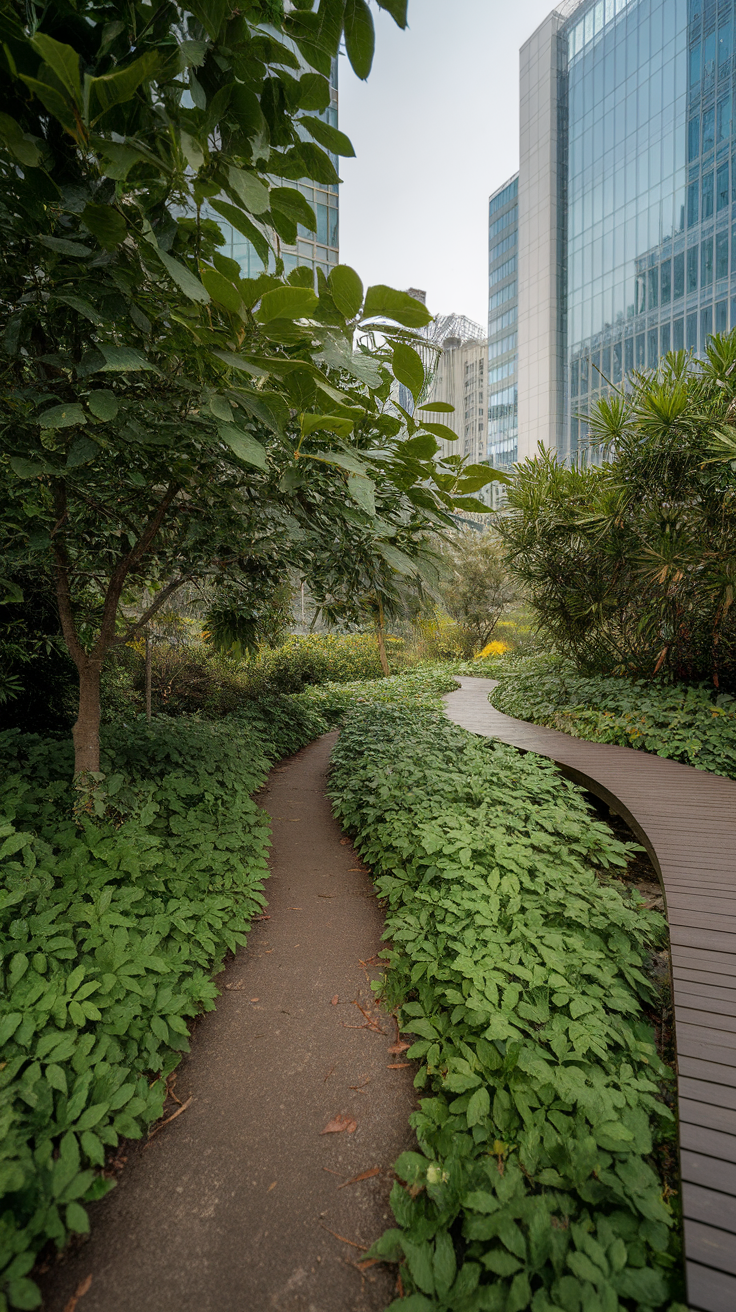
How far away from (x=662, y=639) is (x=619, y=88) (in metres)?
40.4

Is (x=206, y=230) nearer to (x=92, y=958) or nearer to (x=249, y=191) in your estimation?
(x=249, y=191)

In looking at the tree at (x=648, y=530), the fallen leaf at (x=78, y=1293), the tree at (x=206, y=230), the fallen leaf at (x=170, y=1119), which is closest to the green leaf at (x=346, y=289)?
the tree at (x=206, y=230)

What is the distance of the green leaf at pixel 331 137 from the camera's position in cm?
89

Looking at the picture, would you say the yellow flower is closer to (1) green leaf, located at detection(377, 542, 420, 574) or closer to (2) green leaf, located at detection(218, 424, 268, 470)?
(1) green leaf, located at detection(377, 542, 420, 574)

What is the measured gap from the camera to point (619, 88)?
30.7 m

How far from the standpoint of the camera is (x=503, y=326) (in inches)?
1697

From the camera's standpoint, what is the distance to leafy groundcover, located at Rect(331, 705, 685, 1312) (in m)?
1.28

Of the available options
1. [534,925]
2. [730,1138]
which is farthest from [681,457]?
[730,1138]

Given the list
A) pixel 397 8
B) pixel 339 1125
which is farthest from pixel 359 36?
pixel 339 1125

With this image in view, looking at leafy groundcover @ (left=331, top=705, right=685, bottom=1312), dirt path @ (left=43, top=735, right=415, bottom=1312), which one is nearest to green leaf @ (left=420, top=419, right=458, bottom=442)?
leafy groundcover @ (left=331, top=705, right=685, bottom=1312)

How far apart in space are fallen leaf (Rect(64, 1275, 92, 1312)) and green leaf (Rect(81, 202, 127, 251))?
2127 mm

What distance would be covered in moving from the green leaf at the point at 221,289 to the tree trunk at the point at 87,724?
2.36 meters

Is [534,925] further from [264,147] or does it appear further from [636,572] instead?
[636,572]

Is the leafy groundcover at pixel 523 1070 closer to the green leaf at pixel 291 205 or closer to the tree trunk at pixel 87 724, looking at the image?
the tree trunk at pixel 87 724
